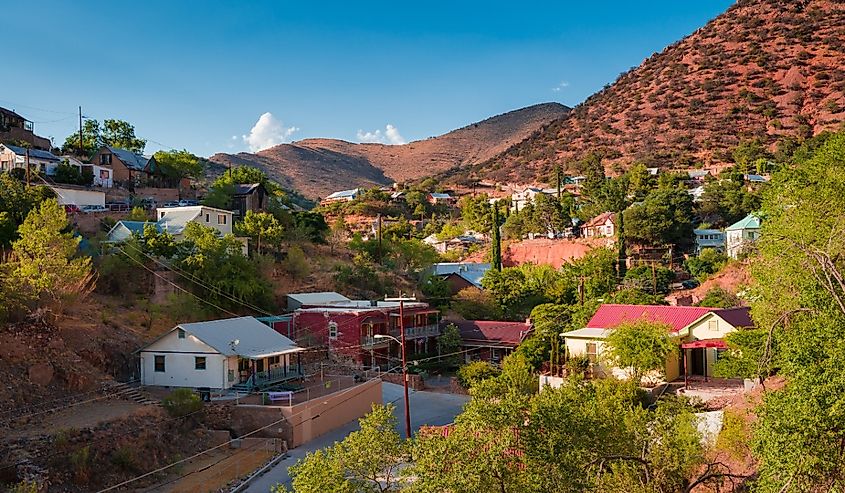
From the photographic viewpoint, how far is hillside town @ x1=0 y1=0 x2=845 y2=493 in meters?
13.4

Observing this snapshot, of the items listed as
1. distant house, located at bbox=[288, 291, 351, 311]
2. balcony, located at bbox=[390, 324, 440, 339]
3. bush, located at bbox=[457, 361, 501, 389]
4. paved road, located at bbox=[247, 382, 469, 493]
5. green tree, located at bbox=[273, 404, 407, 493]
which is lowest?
paved road, located at bbox=[247, 382, 469, 493]

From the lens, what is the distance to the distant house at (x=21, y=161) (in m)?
47.4

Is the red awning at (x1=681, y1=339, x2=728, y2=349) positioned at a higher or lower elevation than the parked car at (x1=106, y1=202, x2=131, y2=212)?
lower

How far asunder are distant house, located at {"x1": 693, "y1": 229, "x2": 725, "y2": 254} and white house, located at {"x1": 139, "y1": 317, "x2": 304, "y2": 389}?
127 ft

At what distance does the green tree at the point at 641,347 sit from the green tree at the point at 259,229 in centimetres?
2437

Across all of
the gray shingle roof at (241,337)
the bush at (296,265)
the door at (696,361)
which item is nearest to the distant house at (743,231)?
the door at (696,361)

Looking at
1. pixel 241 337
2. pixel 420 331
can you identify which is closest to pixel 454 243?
pixel 420 331

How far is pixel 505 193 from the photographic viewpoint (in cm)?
9725

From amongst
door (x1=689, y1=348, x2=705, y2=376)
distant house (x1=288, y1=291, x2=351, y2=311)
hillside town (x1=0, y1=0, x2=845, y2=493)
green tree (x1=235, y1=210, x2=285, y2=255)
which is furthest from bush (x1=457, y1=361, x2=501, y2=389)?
green tree (x1=235, y1=210, x2=285, y2=255)

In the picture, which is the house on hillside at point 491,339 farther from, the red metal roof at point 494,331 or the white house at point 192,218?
the white house at point 192,218

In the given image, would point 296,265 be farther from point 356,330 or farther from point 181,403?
point 181,403

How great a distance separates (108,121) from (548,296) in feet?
147

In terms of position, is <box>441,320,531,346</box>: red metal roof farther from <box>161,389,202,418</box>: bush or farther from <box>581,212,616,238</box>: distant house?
<box>581,212,616,238</box>: distant house

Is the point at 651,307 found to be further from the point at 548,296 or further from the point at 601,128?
the point at 601,128
